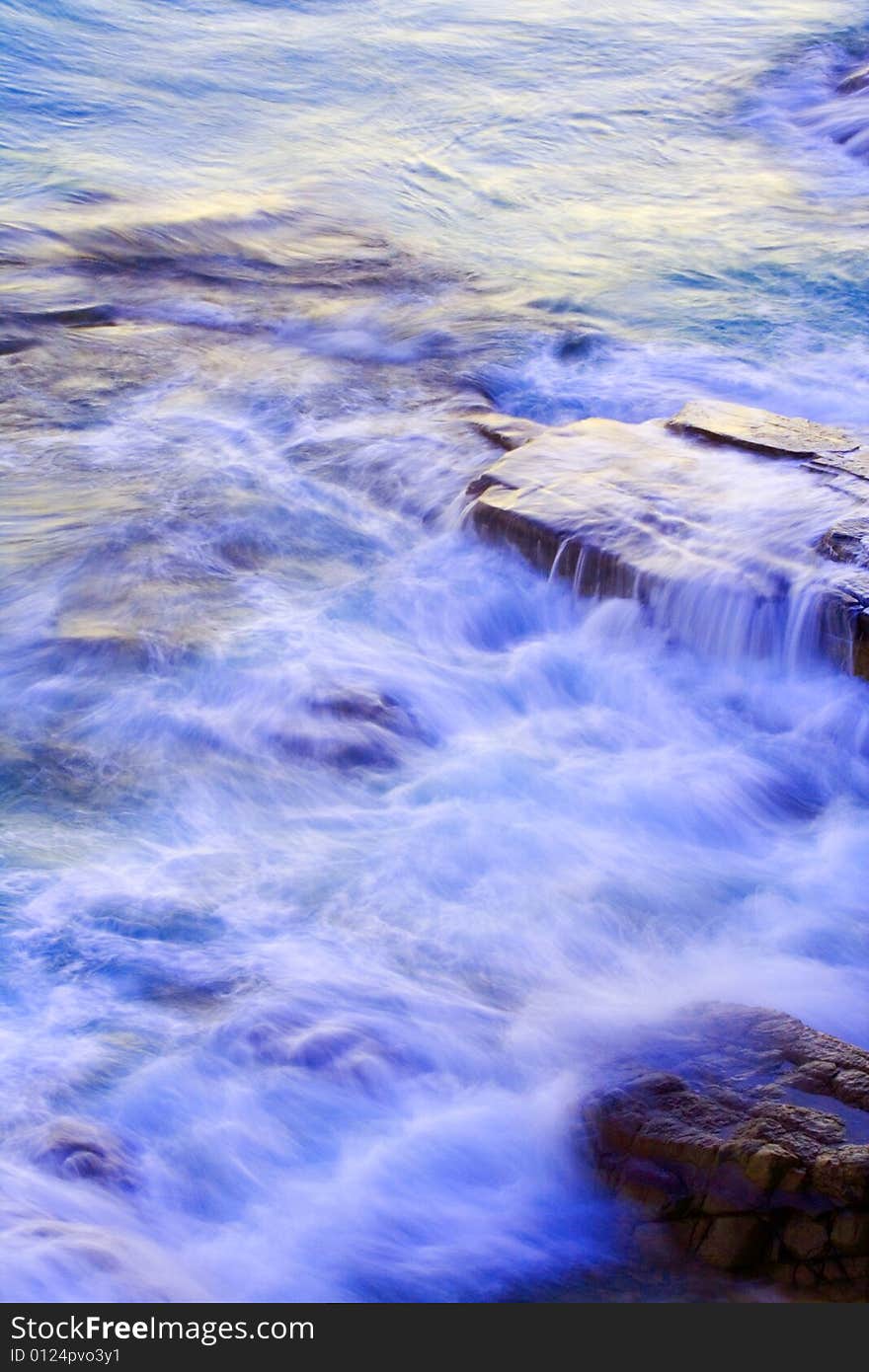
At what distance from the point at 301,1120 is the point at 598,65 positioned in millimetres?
13614

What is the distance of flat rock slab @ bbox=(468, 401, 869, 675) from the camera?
18.7 feet

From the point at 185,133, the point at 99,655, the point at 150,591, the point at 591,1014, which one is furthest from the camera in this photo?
the point at 185,133

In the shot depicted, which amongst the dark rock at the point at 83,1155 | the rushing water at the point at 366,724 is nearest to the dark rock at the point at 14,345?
the rushing water at the point at 366,724

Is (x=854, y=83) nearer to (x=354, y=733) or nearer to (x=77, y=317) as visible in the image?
(x=77, y=317)

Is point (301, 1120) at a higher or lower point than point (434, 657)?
lower

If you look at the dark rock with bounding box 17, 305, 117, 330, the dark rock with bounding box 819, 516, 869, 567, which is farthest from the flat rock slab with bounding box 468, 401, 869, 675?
the dark rock with bounding box 17, 305, 117, 330

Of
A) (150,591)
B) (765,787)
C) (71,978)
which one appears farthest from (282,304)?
(71,978)

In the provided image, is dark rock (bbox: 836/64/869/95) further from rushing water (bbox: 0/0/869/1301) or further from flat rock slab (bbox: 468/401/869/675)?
flat rock slab (bbox: 468/401/869/675)

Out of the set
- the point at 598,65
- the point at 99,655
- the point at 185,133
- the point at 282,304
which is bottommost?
the point at 99,655

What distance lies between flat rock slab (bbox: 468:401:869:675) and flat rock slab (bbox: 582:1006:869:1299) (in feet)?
7.15

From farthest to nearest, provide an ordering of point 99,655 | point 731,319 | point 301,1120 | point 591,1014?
1. point 731,319
2. point 99,655
3. point 591,1014
4. point 301,1120

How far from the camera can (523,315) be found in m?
9.19

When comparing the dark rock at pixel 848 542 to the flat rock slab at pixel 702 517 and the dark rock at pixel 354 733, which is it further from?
the dark rock at pixel 354 733

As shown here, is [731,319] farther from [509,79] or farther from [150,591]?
[509,79]
